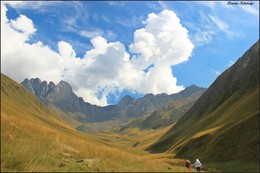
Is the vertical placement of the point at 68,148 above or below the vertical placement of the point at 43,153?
above

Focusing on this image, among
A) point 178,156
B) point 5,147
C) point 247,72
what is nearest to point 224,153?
point 178,156

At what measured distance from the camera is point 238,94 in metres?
135

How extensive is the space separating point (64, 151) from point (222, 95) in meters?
160

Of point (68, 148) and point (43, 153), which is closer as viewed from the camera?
point (43, 153)

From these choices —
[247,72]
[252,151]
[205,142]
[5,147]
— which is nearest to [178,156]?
[205,142]

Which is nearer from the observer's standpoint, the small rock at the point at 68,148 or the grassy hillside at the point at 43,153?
the grassy hillside at the point at 43,153

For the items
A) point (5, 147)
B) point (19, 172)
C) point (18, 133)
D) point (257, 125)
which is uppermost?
point (257, 125)

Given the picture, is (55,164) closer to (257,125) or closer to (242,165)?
(242,165)

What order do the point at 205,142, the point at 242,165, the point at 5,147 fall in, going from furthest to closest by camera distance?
the point at 205,142 < the point at 242,165 < the point at 5,147

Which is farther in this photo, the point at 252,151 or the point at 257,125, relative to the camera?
the point at 257,125

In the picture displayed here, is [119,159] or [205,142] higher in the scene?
[205,142]

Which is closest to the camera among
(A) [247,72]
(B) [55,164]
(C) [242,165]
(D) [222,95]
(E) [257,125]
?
(B) [55,164]

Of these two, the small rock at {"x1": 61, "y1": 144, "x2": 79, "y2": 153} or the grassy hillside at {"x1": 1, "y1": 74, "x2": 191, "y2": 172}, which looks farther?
the small rock at {"x1": 61, "y1": 144, "x2": 79, "y2": 153}

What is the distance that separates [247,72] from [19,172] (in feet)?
514
